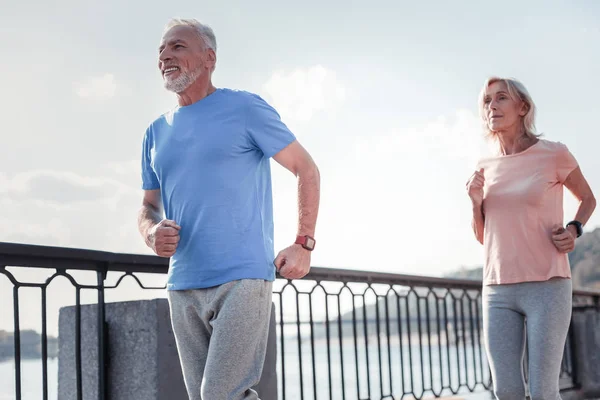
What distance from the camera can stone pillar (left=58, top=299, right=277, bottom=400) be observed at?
301 centimetres

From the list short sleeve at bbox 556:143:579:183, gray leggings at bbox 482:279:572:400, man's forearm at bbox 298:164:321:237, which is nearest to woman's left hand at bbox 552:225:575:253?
gray leggings at bbox 482:279:572:400

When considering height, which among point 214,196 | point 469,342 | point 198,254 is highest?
point 214,196

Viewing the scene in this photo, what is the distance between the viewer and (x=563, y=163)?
3051 millimetres

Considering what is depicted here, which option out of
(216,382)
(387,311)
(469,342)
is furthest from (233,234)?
(469,342)

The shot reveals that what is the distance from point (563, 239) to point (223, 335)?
1.62 metres

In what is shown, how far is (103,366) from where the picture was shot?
3.10 m

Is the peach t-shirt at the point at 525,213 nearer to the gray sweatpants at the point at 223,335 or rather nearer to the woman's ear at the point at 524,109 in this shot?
the woman's ear at the point at 524,109

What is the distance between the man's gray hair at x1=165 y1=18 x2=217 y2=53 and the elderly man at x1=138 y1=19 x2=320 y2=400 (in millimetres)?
12

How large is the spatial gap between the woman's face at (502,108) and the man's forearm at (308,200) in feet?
4.19

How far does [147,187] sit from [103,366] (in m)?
1.08

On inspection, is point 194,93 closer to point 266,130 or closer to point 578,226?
point 266,130

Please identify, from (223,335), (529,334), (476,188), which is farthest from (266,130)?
(529,334)

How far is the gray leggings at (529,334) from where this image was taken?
2816 millimetres

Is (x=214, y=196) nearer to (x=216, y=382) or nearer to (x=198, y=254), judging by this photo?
(x=198, y=254)
